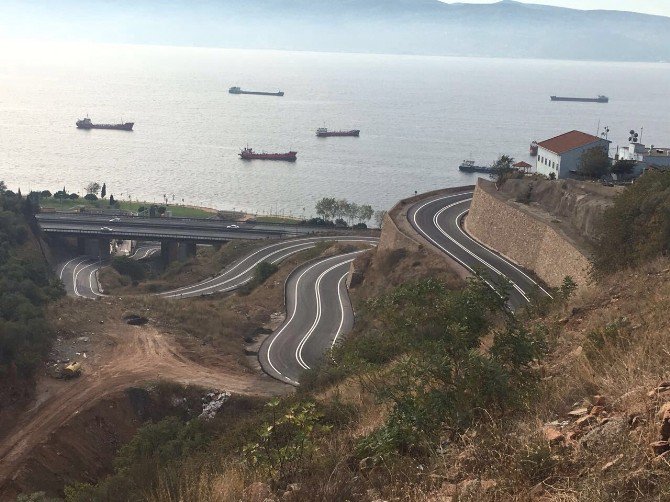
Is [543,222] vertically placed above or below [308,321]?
above

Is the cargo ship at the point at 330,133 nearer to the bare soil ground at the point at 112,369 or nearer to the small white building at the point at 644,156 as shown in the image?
the small white building at the point at 644,156

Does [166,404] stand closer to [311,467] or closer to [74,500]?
[74,500]

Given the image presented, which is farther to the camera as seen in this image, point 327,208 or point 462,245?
point 327,208

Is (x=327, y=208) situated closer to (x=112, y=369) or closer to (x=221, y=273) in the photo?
(x=221, y=273)

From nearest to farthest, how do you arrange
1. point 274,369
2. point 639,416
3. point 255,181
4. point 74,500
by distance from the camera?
point 639,416
point 74,500
point 274,369
point 255,181

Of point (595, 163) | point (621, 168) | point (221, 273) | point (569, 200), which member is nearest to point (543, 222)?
point (569, 200)

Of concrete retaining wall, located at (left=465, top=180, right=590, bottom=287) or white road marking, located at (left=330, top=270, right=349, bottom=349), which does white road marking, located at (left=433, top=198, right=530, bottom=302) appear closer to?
concrete retaining wall, located at (left=465, top=180, right=590, bottom=287)

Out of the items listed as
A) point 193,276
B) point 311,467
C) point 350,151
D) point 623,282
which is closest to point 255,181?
point 350,151

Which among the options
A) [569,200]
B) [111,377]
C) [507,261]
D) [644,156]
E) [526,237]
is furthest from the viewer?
[644,156]

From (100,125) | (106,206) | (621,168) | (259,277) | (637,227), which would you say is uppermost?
(100,125)
